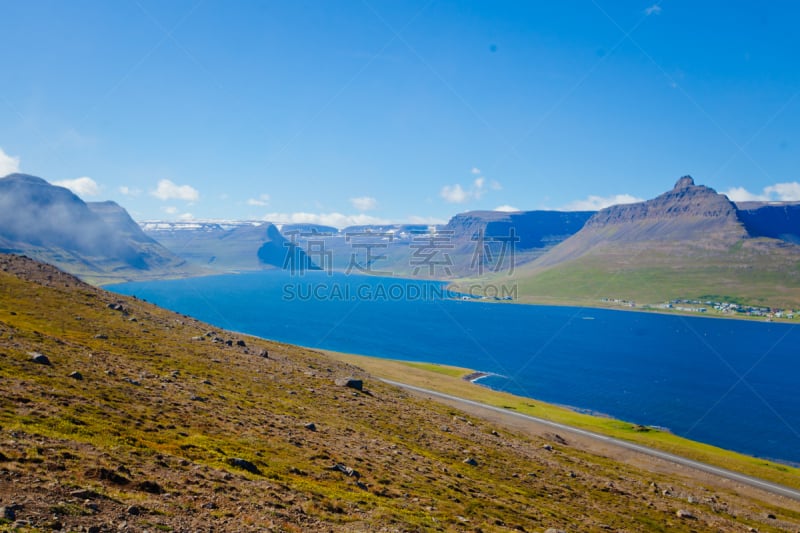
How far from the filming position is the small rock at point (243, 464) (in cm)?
2516

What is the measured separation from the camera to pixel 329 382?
6100cm

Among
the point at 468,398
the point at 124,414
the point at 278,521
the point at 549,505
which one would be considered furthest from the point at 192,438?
the point at 468,398

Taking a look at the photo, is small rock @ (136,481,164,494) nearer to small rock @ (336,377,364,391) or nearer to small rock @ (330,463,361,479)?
small rock @ (330,463,361,479)

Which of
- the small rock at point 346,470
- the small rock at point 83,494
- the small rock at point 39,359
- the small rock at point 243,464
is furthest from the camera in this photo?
the small rock at point 39,359

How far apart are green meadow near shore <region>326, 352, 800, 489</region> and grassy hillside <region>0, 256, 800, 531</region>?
62.5 feet

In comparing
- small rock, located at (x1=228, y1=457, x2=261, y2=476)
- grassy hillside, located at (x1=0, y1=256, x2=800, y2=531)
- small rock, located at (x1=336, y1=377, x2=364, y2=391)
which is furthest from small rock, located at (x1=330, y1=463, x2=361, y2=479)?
small rock, located at (x1=336, y1=377, x2=364, y2=391)

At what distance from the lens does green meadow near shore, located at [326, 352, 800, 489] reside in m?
75.1

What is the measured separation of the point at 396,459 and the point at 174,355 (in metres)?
29.6

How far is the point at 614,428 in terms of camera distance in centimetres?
9488

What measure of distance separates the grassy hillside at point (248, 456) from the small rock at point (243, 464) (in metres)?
0.09

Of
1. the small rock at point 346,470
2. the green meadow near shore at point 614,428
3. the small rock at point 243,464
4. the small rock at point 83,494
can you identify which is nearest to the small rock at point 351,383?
the small rock at point 346,470

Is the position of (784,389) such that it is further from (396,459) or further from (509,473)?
(396,459)

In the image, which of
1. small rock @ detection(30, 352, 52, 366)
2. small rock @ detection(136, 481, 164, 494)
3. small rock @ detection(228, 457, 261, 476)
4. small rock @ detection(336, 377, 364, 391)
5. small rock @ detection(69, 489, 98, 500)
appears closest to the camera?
small rock @ detection(69, 489, 98, 500)

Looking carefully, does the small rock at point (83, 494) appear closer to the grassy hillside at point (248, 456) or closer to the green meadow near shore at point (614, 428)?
the grassy hillside at point (248, 456)
